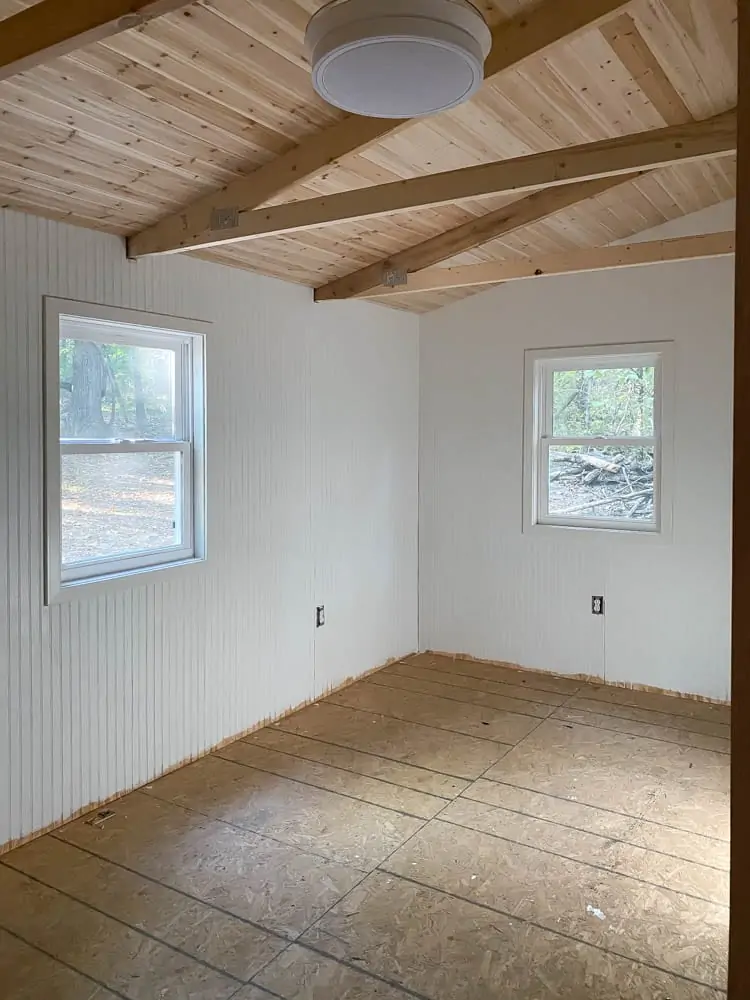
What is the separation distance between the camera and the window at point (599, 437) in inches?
190

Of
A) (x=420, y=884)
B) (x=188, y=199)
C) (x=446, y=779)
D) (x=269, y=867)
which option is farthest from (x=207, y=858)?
(x=188, y=199)

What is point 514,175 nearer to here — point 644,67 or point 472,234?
point 644,67

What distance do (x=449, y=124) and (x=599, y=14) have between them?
2.70ft

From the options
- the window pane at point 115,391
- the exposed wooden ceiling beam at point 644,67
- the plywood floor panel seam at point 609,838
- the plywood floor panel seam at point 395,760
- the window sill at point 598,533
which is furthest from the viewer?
the window sill at point 598,533

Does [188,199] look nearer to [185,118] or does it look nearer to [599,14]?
[185,118]

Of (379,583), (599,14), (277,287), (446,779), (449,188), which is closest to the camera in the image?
(599,14)

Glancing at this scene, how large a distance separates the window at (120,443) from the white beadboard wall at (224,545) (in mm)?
75

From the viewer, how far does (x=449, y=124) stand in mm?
3016

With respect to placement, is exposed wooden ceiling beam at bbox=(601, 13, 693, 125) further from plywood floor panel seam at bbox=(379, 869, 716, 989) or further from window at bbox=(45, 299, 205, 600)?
plywood floor panel seam at bbox=(379, 869, 716, 989)

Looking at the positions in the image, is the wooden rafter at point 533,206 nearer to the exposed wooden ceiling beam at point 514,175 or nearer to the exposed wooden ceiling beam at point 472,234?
the exposed wooden ceiling beam at point 472,234

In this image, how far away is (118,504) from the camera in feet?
11.6

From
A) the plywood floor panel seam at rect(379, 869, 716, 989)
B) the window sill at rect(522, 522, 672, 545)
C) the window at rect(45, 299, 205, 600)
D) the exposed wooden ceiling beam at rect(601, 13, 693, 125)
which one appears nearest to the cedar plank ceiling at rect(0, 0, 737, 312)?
the exposed wooden ceiling beam at rect(601, 13, 693, 125)

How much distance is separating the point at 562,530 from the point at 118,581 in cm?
291

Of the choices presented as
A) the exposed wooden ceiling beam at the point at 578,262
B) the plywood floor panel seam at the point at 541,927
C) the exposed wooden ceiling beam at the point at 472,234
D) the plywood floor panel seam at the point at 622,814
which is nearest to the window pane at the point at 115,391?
the exposed wooden ceiling beam at the point at 472,234
